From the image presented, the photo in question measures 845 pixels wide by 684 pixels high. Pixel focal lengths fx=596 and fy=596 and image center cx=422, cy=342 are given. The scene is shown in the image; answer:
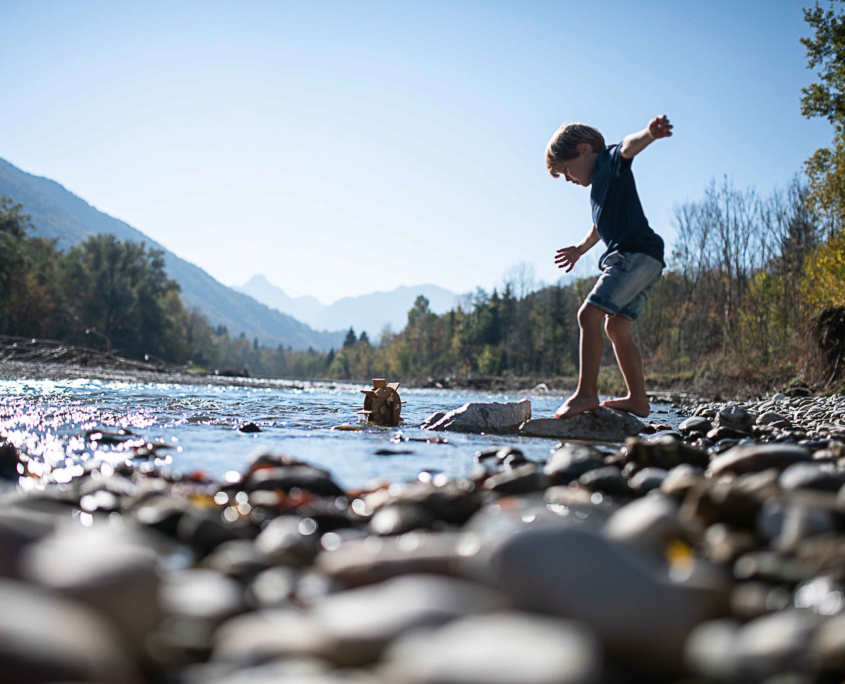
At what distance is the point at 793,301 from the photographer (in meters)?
20.8

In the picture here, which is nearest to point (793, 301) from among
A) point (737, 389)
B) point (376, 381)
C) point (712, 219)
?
point (737, 389)

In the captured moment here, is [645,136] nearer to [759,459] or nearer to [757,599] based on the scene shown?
[759,459]

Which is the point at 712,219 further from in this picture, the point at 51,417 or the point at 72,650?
the point at 72,650

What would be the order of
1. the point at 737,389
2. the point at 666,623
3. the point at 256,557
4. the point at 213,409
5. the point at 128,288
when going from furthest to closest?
the point at 128,288 < the point at 737,389 < the point at 213,409 < the point at 256,557 < the point at 666,623

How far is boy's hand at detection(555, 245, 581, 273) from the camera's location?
18.8ft

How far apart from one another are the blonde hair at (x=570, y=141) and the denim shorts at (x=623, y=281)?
970mm

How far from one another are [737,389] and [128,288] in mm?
59725

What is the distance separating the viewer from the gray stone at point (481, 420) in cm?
539

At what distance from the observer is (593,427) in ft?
16.4

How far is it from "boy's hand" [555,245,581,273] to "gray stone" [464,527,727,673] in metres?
4.65

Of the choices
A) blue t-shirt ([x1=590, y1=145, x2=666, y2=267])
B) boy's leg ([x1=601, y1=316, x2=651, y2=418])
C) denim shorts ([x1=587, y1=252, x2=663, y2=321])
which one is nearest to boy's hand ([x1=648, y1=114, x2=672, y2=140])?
blue t-shirt ([x1=590, y1=145, x2=666, y2=267])

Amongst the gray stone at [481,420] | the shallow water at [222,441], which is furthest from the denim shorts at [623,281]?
the gray stone at [481,420]

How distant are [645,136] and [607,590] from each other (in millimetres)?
3861

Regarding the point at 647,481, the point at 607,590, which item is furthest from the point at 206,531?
the point at 647,481
